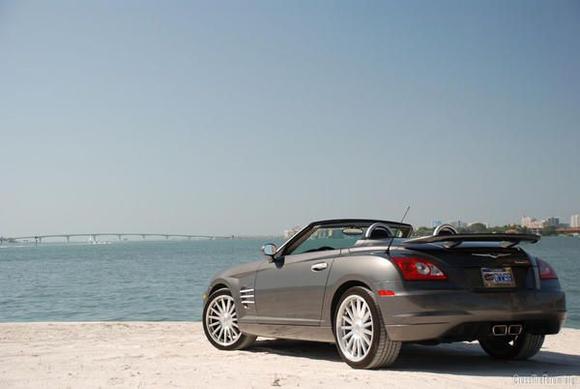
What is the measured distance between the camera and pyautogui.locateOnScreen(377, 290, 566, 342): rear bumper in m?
6.66

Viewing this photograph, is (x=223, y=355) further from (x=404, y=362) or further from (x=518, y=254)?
(x=518, y=254)

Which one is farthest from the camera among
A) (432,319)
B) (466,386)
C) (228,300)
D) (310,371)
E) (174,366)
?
(228,300)

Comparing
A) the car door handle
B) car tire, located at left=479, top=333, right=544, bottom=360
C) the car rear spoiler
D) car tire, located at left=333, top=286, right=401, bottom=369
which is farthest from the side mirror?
car tire, located at left=479, top=333, right=544, bottom=360

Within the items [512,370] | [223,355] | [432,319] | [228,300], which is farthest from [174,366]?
[512,370]

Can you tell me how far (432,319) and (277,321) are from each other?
82.0 inches

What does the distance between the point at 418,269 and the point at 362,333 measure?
79cm

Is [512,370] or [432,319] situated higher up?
[432,319]

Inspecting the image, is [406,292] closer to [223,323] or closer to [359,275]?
[359,275]

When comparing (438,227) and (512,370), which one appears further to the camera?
(438,227)

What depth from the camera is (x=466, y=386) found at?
6.23m

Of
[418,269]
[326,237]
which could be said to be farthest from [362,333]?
[326,237]

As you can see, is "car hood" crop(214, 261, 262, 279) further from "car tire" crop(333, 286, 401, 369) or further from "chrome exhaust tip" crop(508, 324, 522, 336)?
"chrome exhaust tip" crop(508, 324, 522, 336)

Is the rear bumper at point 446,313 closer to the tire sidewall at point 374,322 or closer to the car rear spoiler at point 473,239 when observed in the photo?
the tire sidewall at point 374,322

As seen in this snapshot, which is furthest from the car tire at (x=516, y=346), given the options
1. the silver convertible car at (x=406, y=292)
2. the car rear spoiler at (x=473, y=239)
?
the car rear spoiler at (x=473, y=239)
